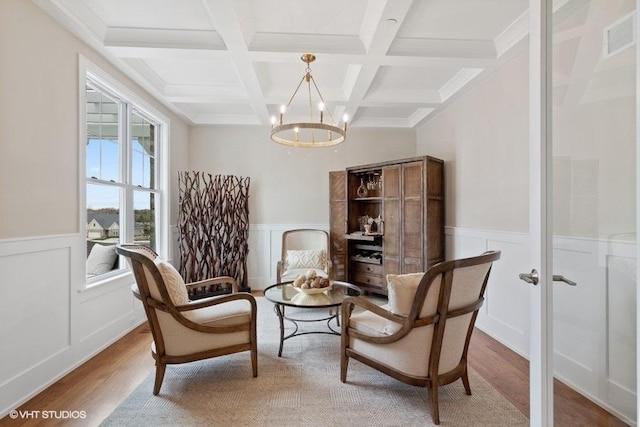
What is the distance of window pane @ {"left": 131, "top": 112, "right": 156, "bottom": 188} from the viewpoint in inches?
135

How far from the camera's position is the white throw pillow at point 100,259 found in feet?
8.97

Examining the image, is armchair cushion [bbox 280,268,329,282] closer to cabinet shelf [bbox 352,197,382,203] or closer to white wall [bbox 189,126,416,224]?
white wall [bbox 189,126,416,224]

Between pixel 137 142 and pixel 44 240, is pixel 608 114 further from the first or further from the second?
pixel 137 142

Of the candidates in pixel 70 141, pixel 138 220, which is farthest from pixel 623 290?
pixel 138 220

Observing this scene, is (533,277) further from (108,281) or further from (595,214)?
(108,281)

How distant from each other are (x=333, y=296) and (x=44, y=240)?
2.14m

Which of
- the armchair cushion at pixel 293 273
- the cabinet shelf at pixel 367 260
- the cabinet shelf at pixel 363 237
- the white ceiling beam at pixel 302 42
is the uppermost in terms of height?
the white ceiling beam at pixel 302 42

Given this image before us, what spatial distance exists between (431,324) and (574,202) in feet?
3.07

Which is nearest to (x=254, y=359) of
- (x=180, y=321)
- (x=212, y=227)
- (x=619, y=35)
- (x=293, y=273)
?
(x=180, y=321)

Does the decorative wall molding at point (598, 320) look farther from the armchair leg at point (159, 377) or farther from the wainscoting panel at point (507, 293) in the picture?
the armchair leg at point (159, 377)

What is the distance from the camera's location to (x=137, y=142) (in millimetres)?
3510

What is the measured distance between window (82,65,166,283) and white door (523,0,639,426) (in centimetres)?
311

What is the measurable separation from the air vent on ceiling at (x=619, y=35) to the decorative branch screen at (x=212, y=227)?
4021 mm

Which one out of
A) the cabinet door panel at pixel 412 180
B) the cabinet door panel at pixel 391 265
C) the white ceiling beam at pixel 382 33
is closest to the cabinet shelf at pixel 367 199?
the cabinet door panel at pixel 412 180
